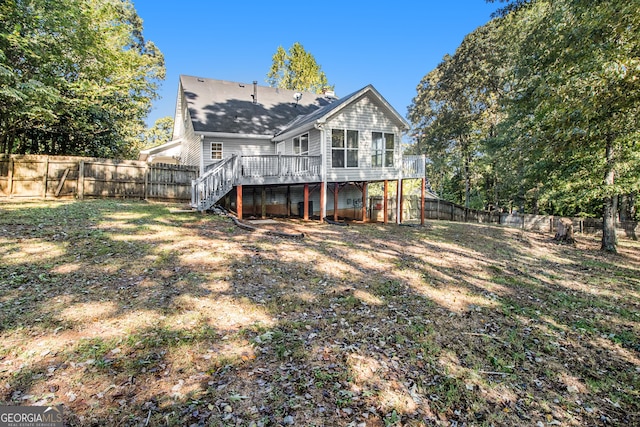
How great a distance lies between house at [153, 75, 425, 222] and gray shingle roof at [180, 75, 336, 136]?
0.06m

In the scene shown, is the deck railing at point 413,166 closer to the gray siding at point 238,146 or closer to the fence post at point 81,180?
the gray siding at point 238,146

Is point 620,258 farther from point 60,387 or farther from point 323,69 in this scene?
point 323,69

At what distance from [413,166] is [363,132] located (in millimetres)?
3219

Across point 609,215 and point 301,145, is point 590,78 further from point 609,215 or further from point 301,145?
point 609,215

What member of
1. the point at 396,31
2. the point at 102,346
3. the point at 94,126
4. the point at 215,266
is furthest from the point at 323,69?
the point at 102,346

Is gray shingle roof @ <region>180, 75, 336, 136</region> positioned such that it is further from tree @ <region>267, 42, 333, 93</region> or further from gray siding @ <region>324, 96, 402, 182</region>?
tree @ <region>267, 42, 333, 93</region>

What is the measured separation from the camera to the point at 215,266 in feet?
21.5

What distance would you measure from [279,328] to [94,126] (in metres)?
19.6

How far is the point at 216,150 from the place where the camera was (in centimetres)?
1619

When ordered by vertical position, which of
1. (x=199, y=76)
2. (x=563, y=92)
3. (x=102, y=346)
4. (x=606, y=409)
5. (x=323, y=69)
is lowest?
(x=606, y=409)

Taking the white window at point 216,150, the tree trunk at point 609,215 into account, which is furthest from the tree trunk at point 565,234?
the white window at point 216,150

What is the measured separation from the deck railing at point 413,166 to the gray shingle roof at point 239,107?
6925 mm

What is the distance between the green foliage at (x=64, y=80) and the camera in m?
12.0

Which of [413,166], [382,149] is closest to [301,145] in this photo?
[382,149]
